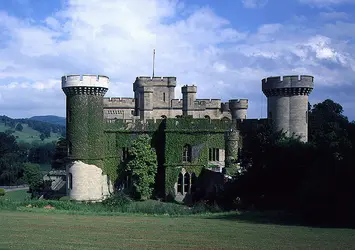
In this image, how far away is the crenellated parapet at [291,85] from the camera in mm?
41406

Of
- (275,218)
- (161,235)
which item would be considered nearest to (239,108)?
(275,218)

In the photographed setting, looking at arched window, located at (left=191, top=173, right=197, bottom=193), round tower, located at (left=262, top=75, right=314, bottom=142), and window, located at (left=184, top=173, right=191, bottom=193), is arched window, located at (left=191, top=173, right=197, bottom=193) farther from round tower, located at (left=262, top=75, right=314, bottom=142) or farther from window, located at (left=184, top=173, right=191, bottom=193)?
round tower, located at (left=262, top=75, right=314, bottom=142)

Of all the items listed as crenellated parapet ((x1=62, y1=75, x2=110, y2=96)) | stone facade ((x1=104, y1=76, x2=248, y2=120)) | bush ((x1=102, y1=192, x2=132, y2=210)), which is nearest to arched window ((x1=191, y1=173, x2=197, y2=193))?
bush ((x1=102, y1=192, x2=132, y2=210))

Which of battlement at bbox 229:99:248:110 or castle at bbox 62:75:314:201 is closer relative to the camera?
→ castle at bbox 62:75:314:201

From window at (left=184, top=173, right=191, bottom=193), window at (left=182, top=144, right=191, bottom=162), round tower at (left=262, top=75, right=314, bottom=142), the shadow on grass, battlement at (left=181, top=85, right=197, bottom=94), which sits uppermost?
battlement at (left=181, top=85, right=197, bottom=94)

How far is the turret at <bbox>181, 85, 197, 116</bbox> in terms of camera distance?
179 feet

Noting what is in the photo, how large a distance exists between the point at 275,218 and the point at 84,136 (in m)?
20.1

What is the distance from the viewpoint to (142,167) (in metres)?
A: 42.9

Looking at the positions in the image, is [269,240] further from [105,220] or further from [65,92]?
[65,92]

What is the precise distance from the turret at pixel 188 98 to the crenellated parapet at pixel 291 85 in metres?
14.0

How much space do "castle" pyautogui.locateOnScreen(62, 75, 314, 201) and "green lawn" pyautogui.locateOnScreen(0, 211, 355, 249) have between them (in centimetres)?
1575

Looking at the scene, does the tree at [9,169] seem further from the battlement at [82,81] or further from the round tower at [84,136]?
the battlement at [82,81]

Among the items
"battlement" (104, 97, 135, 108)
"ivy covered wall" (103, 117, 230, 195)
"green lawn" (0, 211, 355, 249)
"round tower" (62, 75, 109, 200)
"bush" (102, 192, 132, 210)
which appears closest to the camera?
"green lawn" (0, 211, 355, 249)

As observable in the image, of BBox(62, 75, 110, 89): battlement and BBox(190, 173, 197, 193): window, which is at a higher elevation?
BBox(62, 75, 110, 89): battlement
